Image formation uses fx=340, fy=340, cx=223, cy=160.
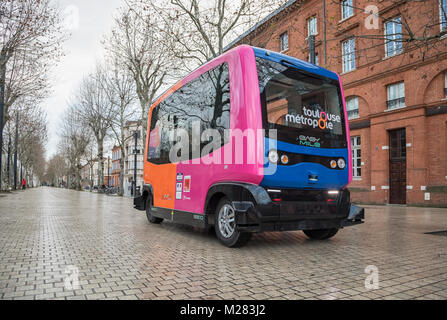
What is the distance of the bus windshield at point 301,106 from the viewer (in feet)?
18.2

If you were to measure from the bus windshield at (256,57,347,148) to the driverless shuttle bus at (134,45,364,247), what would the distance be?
18mm

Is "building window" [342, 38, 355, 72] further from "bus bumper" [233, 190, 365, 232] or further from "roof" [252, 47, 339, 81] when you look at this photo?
"bus bumper" [233, 190, 365, 232]

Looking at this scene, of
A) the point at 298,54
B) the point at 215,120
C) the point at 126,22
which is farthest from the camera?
the point at 298,54

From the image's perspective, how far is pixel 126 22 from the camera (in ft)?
Answer: 74.0

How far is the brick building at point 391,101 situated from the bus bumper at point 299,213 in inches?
428

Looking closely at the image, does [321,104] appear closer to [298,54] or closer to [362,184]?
[362,184]

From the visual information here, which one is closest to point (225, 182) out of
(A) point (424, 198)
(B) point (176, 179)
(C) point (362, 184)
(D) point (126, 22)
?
(B) point (176, 179)

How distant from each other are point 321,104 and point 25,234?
6.51 m

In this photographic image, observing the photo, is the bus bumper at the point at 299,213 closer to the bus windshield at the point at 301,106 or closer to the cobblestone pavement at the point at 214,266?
the cobblestone pavement at the point at 214,266

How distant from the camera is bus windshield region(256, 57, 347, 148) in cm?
554

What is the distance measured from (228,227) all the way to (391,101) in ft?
56.8

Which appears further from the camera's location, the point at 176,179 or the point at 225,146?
the point at 176,179

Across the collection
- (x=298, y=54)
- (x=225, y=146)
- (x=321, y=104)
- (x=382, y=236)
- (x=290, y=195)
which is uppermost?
(x=298, y=54)

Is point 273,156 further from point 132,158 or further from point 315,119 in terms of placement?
point 132,158
